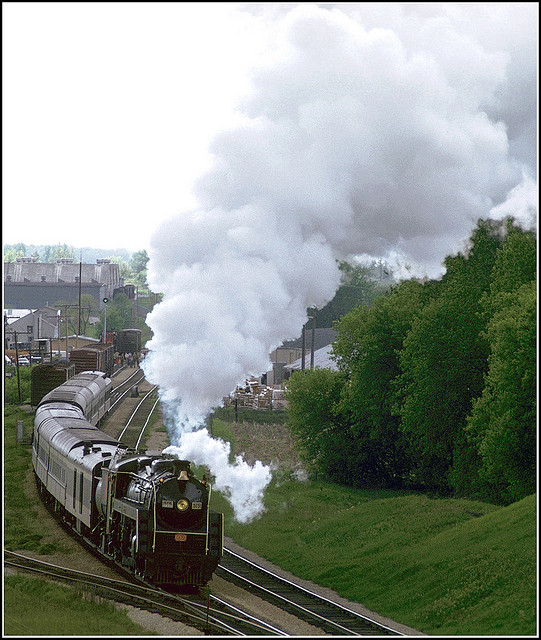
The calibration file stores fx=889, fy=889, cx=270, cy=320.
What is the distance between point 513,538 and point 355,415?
21616 mm

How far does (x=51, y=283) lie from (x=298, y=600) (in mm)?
116539

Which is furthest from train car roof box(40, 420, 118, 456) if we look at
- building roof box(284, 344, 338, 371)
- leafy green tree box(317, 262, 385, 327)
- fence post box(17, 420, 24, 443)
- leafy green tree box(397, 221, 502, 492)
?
leafy green tree box(317, 262, 385, 327)

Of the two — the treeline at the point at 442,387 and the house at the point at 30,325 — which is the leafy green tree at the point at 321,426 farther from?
the house at the point at 30,325

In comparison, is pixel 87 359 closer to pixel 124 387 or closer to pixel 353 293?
pixel 124 387

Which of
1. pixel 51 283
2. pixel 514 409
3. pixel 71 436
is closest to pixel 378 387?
pixel 514 409

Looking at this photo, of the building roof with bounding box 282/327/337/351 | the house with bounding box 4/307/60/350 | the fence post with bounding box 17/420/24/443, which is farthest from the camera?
the house with bounding box 4/307/60/350

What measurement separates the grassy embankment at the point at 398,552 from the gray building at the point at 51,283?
303ft

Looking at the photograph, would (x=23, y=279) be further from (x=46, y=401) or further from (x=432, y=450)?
(x=432, y=450)

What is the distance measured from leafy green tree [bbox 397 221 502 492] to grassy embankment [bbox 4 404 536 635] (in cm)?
372

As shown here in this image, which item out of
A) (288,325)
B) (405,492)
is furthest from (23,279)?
(288,325)

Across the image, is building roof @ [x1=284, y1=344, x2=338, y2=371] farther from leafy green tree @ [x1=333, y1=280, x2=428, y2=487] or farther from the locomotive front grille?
the locomotive front grille

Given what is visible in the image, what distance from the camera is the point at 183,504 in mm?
25844

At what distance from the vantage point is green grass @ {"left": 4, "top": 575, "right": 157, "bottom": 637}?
71.5 feet

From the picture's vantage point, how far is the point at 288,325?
33969 mm
